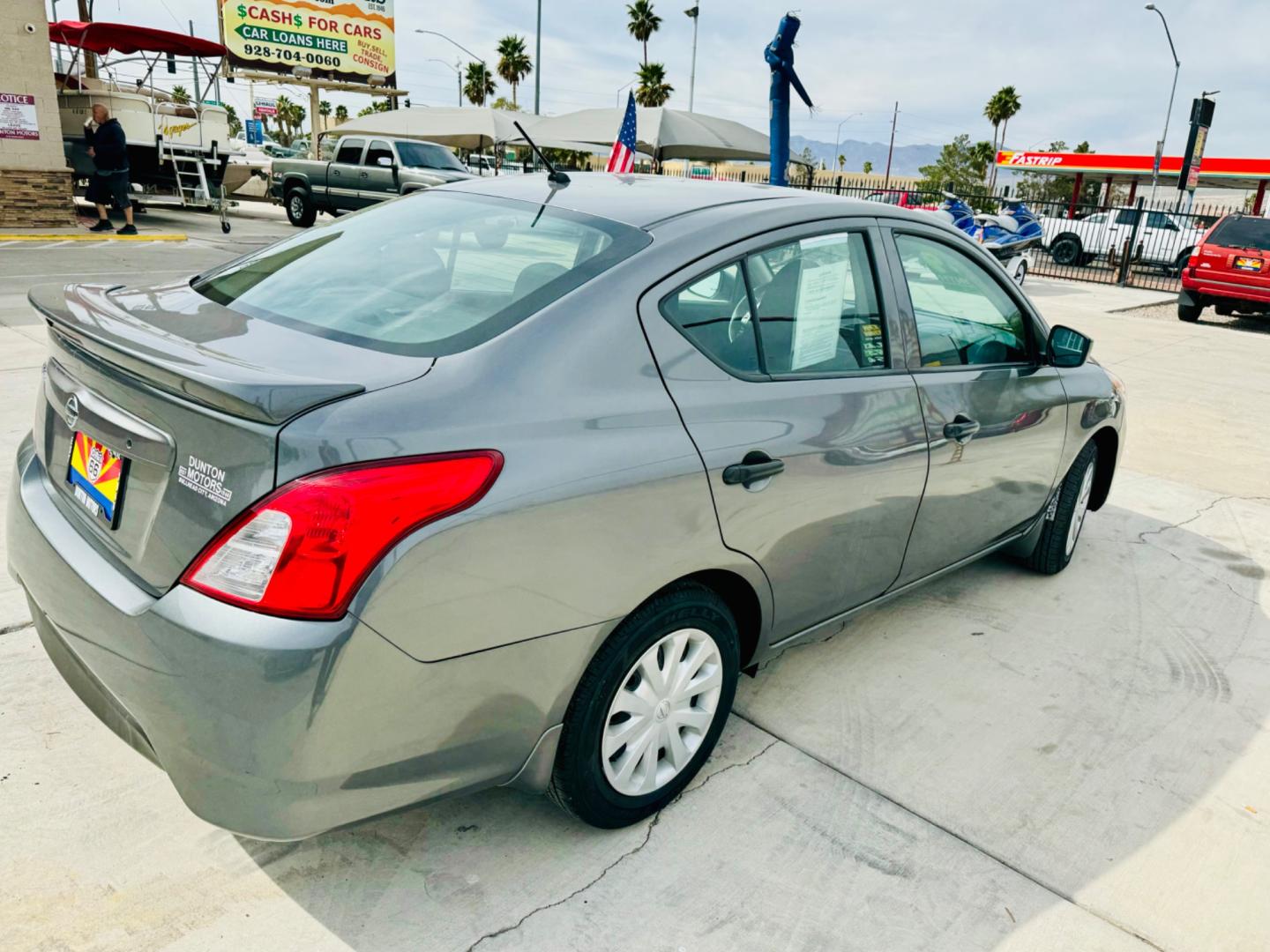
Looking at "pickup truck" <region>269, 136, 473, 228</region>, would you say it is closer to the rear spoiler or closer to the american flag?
the american flag

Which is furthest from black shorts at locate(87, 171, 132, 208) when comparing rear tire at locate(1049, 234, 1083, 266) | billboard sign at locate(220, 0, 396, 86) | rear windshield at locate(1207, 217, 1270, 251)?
rear tire at locate(1049, 234, 1083, 266)

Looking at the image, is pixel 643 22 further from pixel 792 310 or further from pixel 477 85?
pixel 792 310

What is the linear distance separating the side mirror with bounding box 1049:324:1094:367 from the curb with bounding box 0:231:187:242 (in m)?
13.9

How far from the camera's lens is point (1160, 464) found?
6320 millimetres

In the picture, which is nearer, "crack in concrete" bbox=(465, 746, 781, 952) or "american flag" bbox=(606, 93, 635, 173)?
"crack in concrete" bbox=(465, 746, 781, 952)

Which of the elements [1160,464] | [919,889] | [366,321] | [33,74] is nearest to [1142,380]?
[1160,464]

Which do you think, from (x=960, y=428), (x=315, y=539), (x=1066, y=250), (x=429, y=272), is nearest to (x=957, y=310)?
(x=960, y=428)

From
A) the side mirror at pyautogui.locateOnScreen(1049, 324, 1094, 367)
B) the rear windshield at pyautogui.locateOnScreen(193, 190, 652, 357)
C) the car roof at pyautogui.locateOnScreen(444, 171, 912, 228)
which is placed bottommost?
the side mirror at pyautogui.locateOnScreen(1049, 324, 1094, 367)

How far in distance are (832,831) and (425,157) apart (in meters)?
18.9

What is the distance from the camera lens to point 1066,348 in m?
3.71

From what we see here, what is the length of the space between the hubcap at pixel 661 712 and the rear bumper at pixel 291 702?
23 cm

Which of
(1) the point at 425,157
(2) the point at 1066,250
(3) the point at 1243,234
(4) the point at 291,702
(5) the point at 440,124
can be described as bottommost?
(2) the point at 1066,250

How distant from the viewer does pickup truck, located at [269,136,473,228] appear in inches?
736

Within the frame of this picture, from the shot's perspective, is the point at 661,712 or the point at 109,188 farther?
the point at 109,188
